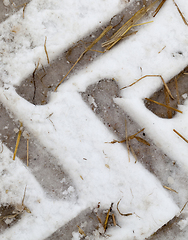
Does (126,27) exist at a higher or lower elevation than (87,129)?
higher

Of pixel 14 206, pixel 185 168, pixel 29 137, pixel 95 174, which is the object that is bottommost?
pixel 185 168

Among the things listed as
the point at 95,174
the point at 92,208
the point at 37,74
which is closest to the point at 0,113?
the point at 37,74

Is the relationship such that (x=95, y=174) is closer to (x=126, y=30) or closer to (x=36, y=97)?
(x=36, y=97)
